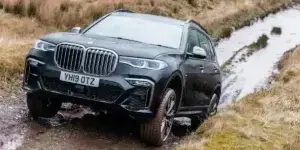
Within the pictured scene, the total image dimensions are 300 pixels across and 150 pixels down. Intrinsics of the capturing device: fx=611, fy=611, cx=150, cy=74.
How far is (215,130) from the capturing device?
8.78 meters

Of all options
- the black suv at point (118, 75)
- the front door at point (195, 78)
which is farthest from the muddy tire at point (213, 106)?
the black suv at point (118, 75)

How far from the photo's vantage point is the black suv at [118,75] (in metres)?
7.48

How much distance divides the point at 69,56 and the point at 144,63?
94 centimetres

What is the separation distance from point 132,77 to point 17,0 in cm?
1169

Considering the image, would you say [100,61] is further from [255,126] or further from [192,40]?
[255,126]

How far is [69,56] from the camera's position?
7.65 m

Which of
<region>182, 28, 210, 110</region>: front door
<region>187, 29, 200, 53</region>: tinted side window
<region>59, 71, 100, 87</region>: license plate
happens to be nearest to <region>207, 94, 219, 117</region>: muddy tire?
<region>182, 28, 210, 110</region>: front door

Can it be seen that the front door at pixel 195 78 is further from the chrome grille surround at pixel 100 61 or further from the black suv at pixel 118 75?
the chrome grille surround at pixel 100 61

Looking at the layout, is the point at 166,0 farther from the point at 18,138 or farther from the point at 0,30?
Answer: the point at 18,138

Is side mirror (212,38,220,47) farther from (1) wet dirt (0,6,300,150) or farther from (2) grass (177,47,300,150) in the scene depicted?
(2) grass (177,47,300,150)

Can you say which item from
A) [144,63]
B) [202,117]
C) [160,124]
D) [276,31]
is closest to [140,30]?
[144,63]

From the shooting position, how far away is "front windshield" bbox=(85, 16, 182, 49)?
8.75 m

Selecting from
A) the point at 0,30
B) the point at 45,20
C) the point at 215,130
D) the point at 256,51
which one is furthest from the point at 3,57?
the point at 256,51

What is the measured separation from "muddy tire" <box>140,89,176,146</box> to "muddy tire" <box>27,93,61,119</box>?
1436mm
